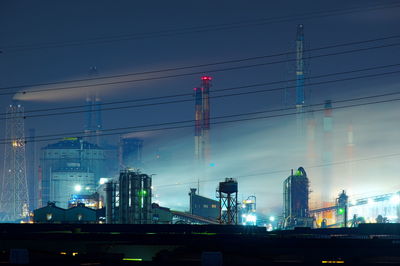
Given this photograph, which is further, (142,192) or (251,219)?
(251,219)

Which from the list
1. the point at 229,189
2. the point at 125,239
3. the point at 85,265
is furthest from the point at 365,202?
the point at 85,265

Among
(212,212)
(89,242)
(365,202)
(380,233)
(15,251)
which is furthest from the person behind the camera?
(365,202)

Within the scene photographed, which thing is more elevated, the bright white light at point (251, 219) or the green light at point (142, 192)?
the green light at point (142, 192)

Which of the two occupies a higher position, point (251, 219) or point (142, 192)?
point (142, 192)

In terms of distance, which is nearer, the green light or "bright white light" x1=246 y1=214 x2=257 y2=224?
the green light

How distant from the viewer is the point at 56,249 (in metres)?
51.7

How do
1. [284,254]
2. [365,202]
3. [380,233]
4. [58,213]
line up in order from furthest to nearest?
[365,202]
[58,213]
[380,233]
[284,254]

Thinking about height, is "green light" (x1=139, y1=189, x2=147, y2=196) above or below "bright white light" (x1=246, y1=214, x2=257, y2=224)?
above

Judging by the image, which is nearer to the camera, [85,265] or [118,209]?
[85,265]

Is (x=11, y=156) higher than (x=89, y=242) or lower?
higher

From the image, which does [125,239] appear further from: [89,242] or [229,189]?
[229,189]

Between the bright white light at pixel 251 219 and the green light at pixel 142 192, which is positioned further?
the bright white light at pixel 251 219

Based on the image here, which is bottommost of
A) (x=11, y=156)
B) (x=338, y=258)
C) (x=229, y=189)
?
(x=338, y=258)

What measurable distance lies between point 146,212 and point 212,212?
6431 cm
